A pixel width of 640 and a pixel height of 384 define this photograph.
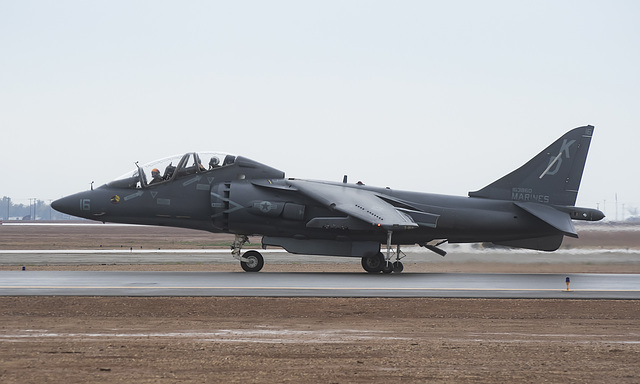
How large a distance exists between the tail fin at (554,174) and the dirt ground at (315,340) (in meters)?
9.02

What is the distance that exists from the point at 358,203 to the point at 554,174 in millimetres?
7419

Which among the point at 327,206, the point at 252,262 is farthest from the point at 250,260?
the point at 327,206

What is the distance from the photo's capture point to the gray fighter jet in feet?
81.4

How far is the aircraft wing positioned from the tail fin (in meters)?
4.58

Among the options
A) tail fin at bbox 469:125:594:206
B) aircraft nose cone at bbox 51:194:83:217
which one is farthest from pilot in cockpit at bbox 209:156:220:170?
tail fin at bbox 469:125:594:206

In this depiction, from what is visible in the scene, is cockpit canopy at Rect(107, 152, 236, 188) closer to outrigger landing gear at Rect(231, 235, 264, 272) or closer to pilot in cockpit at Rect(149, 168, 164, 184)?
pilot in cockpit at Rect(149, 168, 164, 184)

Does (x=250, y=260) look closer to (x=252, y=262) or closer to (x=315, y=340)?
(x=252, y=262)

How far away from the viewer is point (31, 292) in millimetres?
18016

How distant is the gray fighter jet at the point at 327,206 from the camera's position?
24.8 m

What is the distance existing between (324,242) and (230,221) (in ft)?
10.9

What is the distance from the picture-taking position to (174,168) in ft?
83.6

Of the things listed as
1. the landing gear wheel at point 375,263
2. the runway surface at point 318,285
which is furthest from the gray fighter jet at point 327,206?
the runway surface at point 318,285

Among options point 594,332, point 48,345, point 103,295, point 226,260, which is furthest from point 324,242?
point 226,260

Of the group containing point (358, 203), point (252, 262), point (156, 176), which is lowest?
point (252, 262)
